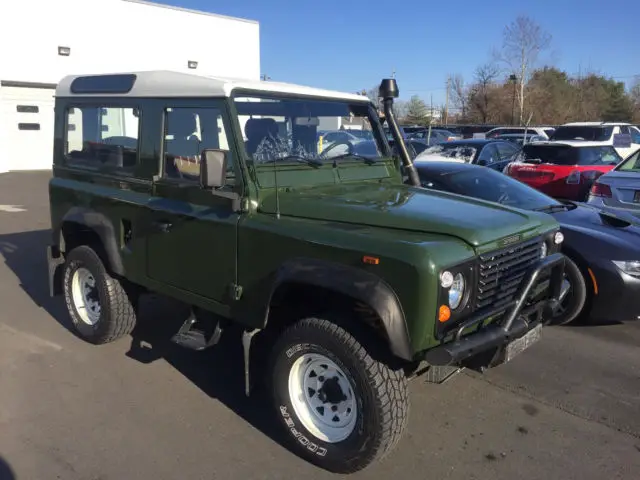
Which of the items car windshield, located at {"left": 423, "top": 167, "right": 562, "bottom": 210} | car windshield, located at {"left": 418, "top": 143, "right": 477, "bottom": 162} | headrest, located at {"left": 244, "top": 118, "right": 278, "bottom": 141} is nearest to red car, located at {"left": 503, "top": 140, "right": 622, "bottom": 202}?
car windshield, located at {"left": 418, "top": 143, "right": 477, "bottom": 162}

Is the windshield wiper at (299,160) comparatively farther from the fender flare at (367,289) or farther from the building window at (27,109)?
the building window at (27,109)

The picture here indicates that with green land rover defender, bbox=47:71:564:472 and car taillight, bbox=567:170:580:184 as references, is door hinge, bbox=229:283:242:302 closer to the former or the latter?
green land rover defender, bbox=47:71:564:472

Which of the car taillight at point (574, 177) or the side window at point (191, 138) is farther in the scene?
the car taillight at point (574, 177)

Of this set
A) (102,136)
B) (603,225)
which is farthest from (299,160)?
(603,225)

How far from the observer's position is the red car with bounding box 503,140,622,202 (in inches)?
421

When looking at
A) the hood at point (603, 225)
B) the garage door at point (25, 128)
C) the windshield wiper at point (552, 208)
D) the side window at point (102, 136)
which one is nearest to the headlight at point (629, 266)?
the hood at point (603, 225)

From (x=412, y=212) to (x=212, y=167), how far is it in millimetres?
1177

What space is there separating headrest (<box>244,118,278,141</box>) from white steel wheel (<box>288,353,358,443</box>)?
1.45m

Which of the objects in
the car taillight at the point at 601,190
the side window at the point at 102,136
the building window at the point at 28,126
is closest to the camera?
the side window at the point at 102,136

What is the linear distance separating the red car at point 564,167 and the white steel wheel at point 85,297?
837cm

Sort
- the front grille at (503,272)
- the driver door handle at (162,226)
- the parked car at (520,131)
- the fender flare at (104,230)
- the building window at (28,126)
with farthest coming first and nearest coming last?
the parked car at (520,131), the building window at (28,126), the fender flare at (104,230), the driver door handle at (162,226), the front grille at (503,272)

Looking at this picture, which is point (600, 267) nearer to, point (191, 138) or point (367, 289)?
point (367, 289)

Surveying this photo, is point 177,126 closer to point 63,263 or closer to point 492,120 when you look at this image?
point 63,263

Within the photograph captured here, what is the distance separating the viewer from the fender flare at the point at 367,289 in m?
2.78
